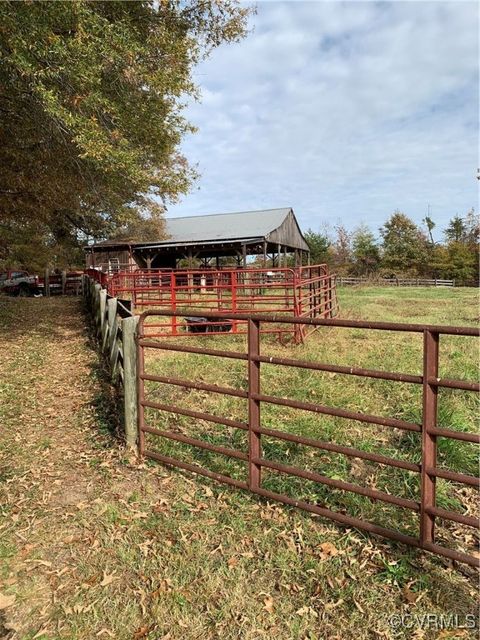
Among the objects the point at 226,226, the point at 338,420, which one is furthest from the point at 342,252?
the point at 338,420

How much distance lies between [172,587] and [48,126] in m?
7.55

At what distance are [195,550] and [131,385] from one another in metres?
1.85

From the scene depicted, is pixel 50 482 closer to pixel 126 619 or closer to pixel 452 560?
pixel 126 619

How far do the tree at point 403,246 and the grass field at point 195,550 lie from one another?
47.1m

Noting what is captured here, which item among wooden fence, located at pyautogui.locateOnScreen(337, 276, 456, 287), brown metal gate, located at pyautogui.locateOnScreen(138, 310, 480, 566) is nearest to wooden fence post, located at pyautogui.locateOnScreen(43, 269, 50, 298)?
brown metal gate, located at pyautogui.locateOnScreen(138, 310, 480, 566)

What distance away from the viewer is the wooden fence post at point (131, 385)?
4.36 metres

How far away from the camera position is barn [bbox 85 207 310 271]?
26.4 m

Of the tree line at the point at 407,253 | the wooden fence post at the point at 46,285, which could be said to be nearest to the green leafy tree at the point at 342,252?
the tree line at the point at 407,253

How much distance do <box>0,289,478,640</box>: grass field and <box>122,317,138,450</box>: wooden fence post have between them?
0.19 meters

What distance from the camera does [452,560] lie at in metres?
2.72

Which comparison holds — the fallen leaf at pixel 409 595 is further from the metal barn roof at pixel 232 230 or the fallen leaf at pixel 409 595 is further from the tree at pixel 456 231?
the tree at pixel 456 231

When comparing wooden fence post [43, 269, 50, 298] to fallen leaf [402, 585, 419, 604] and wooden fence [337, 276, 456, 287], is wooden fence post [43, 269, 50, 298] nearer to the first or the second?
wooden fence [337, 276, 456, 287]

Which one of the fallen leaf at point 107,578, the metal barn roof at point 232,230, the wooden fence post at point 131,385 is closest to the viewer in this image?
the fallen leaf at point 107,578

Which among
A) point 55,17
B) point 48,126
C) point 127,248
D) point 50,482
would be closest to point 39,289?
point 127,248
